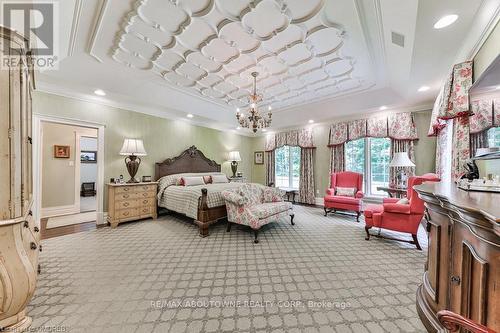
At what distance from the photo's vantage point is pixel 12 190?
1.45 m

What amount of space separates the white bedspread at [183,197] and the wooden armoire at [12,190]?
238cm

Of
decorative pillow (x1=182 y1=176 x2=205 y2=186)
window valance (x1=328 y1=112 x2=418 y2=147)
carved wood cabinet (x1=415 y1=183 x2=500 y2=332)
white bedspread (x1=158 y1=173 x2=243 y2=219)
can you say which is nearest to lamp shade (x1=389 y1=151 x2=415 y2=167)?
window valance (x1=328 y1=112 x2=418 y2=147)

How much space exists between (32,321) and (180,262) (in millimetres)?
1308

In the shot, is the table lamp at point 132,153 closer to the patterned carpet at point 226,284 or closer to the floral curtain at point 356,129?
the patterned carpet at point 226,284

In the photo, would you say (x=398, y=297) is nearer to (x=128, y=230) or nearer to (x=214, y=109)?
(x=128, y=230)

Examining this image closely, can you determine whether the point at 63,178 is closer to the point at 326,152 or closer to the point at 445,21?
the point at 326,152

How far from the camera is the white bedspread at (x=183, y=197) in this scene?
151 inches

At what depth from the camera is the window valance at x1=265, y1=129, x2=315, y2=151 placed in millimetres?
6578

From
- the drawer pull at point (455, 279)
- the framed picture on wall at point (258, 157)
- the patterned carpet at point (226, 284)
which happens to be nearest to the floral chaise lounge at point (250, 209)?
the patterned carpet at point (226, 284)

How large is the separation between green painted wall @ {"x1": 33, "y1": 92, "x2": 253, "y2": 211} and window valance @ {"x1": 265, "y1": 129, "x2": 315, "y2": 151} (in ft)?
6.22

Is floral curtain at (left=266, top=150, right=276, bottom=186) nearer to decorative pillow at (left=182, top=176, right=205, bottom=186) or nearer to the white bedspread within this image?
decorative pillow at (left=182, top=176, right=205, bottom=186)

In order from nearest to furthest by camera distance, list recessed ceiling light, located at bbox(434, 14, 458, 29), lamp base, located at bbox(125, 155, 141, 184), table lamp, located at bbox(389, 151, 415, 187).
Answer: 1. recessed ceiling light, located at bbox(434, 14, 458, 29)
2. table lamp, located at bbox(389, 151, 415, 187)
3. lamp base, located at bbox(125, 155, 141, 184)

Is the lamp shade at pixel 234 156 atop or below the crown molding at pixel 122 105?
below

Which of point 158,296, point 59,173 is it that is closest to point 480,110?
point 158,296
